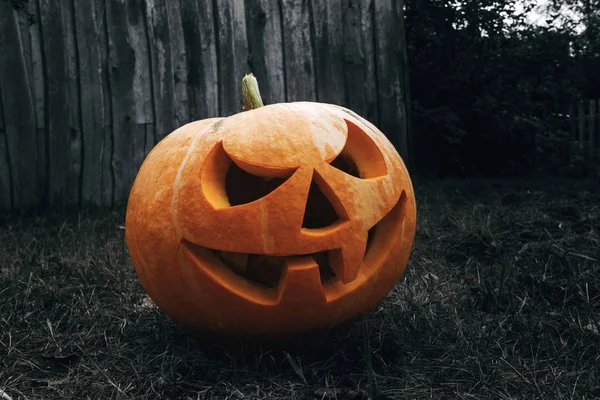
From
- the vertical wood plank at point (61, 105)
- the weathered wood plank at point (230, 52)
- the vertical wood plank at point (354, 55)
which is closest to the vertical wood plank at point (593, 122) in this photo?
the vertical wood plank at point (354, 55)

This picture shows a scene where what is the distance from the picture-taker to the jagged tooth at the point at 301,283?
1727 mm

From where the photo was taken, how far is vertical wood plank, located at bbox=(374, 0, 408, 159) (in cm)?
504

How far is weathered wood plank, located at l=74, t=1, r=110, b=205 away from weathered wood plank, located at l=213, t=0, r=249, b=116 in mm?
785

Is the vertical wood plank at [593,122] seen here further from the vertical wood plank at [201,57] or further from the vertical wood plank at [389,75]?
the vertical wood plank at [201,57]

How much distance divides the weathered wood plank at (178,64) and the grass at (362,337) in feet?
4.74

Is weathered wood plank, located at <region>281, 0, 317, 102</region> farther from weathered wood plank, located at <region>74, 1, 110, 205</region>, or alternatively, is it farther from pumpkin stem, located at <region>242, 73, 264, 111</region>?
pumpkin stem, located at <region>242, 73, 264, 111</region>

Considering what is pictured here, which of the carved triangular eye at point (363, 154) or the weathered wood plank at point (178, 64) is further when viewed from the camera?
the weathered wood plank at point (178, 64)

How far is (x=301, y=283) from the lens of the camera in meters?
1.73

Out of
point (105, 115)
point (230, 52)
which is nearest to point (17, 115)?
point (105, 115)

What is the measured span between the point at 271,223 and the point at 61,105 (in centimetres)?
288

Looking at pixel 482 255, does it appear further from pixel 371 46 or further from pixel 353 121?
pixel 371 46

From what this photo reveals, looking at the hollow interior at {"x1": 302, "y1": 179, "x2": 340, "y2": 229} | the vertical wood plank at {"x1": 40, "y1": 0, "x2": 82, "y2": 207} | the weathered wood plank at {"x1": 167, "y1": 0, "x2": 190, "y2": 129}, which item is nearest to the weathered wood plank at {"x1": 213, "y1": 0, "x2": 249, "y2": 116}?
the weathered wood plank at {"x1": 167, "y1": 0, "x2": 190, "y2": 129}

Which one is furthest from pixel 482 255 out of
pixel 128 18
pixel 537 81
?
pixel 537 81

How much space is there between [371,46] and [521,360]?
11.9 ft
